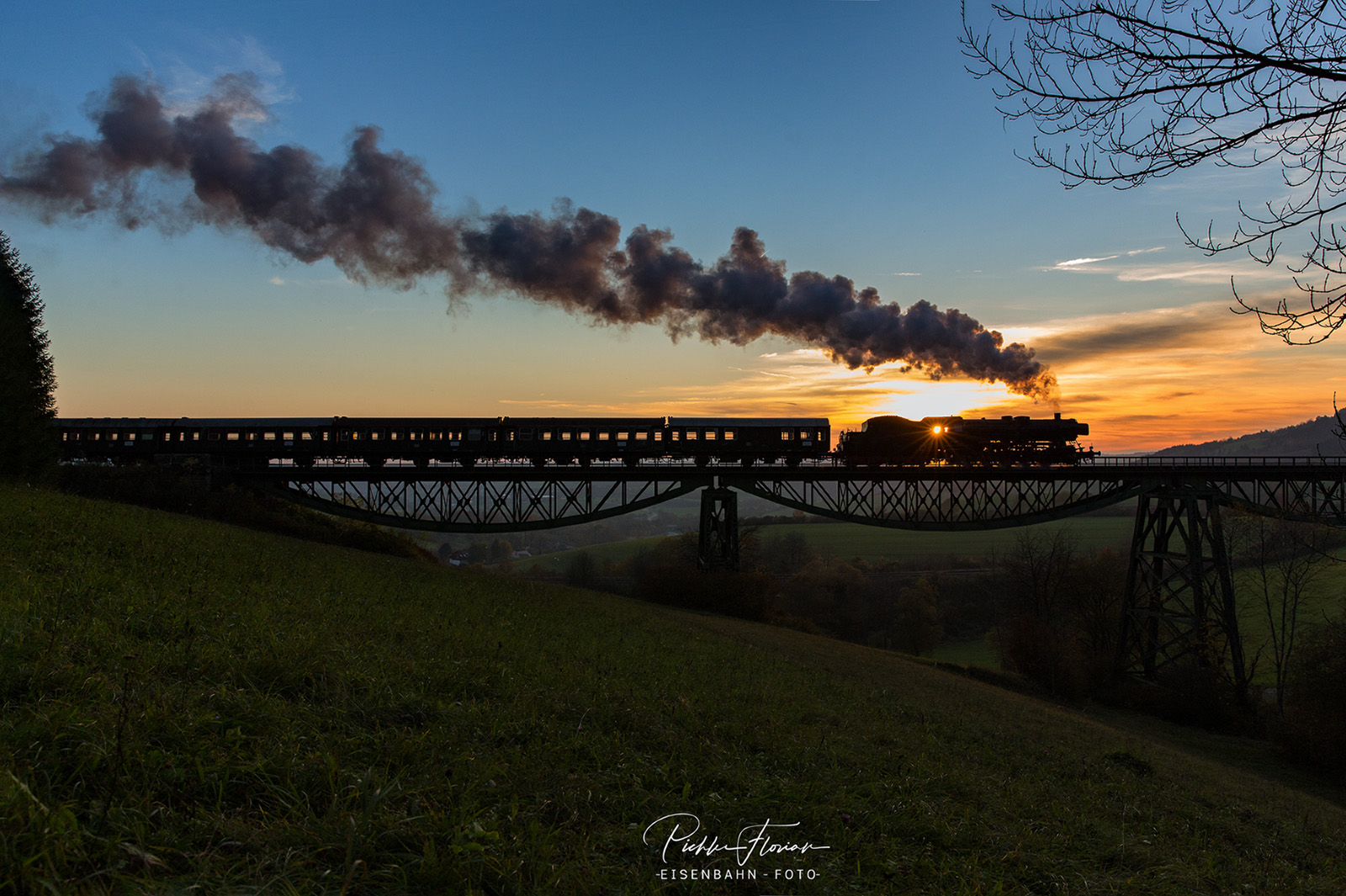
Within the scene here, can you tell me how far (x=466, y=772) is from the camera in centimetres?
430

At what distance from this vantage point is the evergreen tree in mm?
22688

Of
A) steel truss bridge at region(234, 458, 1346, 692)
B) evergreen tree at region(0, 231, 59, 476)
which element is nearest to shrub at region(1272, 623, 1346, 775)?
steel truss bridge at region(234, 458, 1346, 692)

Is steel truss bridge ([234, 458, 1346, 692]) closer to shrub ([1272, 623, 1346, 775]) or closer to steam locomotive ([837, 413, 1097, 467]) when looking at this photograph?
steam locomotive ([837, 413, 1097, 467])

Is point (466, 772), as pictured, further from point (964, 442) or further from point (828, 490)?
point (964, 442)

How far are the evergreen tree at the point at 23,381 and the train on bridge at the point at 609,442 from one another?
7.45 metres

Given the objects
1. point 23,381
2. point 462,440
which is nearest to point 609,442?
point 462,440

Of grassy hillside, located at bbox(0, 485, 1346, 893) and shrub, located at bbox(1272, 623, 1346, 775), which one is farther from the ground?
grassy hillside, located at bbox(0, 485, 1346, 893)

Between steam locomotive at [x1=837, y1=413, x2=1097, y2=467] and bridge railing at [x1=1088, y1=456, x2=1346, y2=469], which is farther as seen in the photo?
steam locomotive at [x1=837, y1=413, x2=1097, y2=467]

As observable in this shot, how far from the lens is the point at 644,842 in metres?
4.07

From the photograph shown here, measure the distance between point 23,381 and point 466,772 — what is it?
30351 mm

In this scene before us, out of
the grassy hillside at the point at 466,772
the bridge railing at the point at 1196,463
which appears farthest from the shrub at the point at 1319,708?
the grassy hillside at the point at 466,772

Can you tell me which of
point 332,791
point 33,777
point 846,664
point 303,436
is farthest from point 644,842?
point 303,436

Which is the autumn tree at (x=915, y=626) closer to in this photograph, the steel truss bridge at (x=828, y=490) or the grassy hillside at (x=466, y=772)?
the steel truss bridge at (x=828, y=490)

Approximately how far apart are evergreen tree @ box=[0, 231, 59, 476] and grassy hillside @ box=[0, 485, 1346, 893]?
18023 mm
